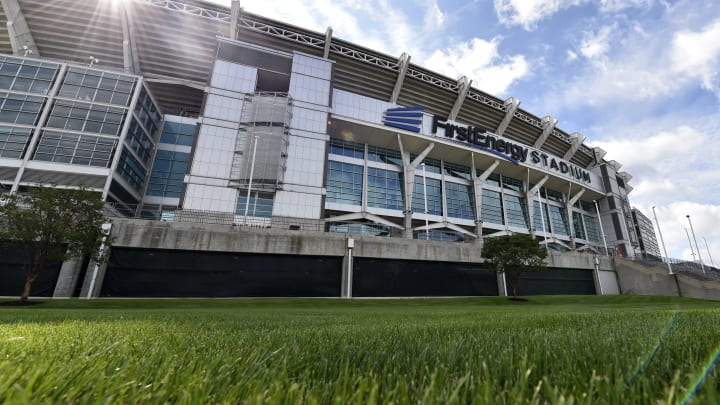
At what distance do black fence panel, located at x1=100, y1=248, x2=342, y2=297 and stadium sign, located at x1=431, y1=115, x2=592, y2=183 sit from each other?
962 inches

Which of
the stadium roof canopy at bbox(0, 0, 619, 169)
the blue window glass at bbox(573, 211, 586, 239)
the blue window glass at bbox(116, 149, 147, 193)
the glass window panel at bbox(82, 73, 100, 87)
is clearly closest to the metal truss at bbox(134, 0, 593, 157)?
the stadium roof canopy at bbox(0, 0, 619, 169)

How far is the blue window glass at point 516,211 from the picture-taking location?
4119 centimetres

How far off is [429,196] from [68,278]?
3398cm

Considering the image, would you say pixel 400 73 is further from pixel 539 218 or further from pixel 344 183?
pixel 539 218

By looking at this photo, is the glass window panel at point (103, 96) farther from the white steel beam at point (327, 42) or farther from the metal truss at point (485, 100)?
the metal truss at point (485, 100)

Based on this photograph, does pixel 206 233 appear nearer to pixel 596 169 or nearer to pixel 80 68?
pixel 80 68

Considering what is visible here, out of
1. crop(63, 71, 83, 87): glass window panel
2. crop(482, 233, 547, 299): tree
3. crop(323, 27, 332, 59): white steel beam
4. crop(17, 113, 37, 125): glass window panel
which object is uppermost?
crop(323, 27, 332, 59): white steel beam

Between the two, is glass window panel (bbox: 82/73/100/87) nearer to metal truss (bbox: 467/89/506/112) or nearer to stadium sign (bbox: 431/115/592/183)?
stadium sign (bbox: 431/115/592/183)

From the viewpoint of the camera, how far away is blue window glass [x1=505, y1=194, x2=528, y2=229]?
135 ft

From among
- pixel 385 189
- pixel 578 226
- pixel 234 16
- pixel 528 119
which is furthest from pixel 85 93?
pixel 578 226

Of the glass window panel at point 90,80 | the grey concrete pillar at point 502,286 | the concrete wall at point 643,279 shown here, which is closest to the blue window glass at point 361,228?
the grey concrete pillar at point 502,286

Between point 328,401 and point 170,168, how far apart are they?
131 feet

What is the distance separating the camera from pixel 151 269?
62.6 ft

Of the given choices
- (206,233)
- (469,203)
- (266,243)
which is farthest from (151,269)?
(469,203)
